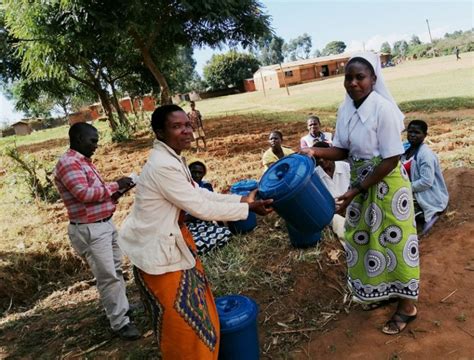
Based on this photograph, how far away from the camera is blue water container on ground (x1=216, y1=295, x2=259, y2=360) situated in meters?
2.23

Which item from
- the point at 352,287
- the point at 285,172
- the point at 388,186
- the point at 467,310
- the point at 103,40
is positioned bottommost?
the point at 467,310

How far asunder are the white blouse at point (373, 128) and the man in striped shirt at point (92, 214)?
180 cm

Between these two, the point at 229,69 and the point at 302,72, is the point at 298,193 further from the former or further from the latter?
the point at 229,69

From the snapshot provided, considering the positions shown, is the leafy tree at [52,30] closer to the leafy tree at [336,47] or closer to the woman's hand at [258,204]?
the woman's hand at [258,204]

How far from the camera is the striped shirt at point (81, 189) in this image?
9.69 feet

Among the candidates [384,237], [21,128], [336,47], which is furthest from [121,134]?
[336,47]

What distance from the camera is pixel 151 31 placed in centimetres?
946

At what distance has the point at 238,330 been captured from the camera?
2.23 metres

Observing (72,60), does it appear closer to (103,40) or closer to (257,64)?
(103,40)

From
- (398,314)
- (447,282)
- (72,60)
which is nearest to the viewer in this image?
(398,314)

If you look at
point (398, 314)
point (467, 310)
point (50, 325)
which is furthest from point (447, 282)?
point (50, 325)

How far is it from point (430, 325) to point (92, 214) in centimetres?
260

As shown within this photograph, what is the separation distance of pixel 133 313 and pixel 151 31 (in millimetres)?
7721

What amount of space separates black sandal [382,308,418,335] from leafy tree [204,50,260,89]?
1894 inches
